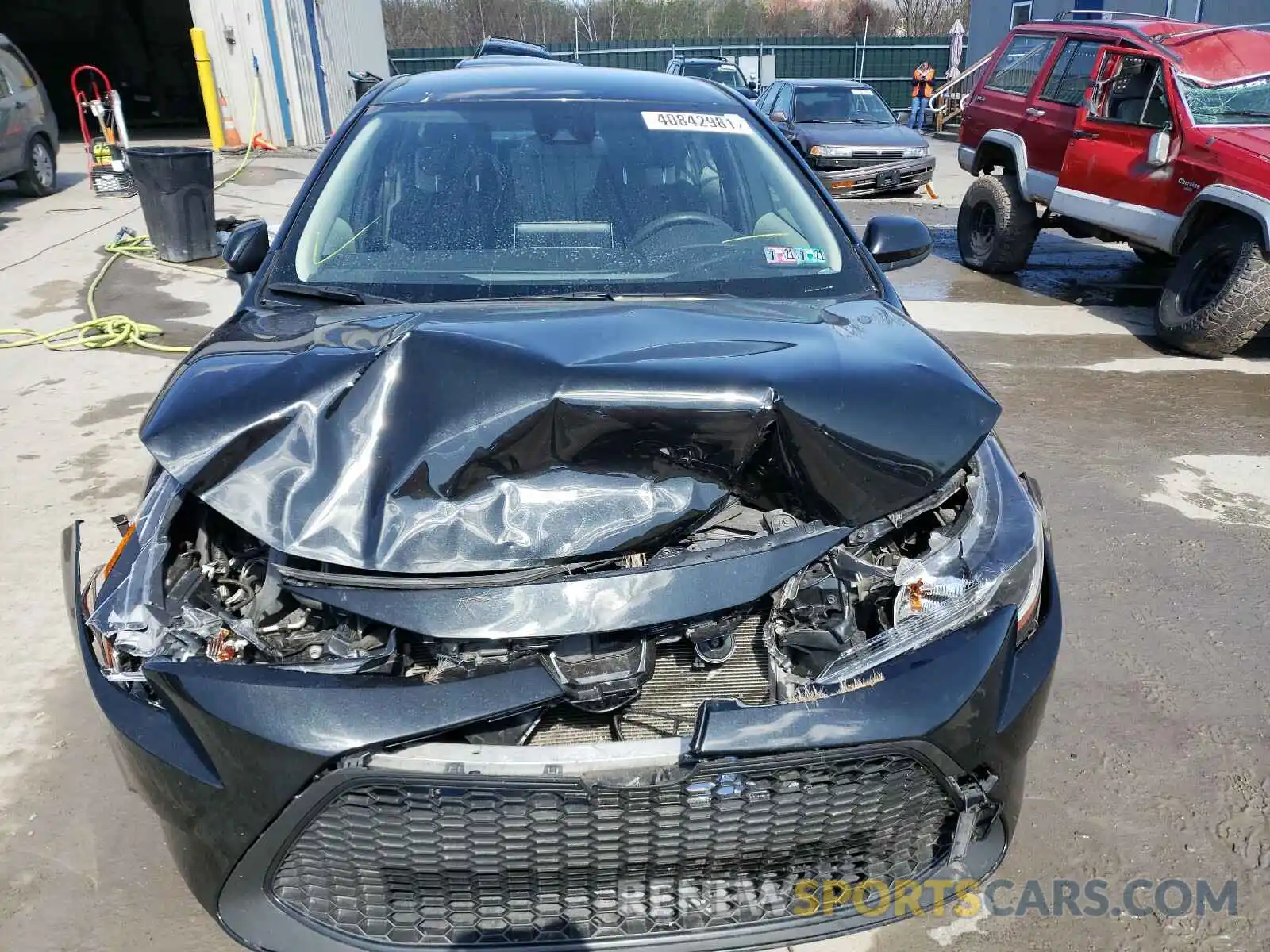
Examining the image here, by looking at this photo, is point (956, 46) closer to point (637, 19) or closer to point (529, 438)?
point (637, 19)

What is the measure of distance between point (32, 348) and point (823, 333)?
19.1 feet

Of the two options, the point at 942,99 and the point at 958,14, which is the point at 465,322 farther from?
the point at 958,14

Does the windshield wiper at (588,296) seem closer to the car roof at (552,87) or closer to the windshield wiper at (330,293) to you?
the windshield wiper at (330,293)

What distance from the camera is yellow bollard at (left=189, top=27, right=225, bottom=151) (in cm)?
1423

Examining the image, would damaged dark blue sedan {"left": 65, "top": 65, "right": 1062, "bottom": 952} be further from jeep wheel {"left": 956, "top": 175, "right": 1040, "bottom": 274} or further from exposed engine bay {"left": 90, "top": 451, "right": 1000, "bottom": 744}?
jeep wheel {"left": 956, "top": 175, "right": 1040, "bottom": 274}

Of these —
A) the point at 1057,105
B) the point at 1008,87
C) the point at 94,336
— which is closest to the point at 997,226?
the point at 1057,105

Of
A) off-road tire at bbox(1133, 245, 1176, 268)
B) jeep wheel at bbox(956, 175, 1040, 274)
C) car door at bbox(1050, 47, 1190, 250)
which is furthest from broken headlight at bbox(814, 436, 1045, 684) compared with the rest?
off-road tire at bbox(1133, 245, 1176, 268)

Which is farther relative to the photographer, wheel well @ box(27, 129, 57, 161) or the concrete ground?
wheel well @ box(27, 129, 57, 161)

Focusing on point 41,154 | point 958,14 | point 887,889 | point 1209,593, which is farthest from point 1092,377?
point 958,14

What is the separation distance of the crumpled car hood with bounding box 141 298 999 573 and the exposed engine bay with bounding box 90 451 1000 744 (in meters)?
0.08

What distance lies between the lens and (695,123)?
3156 mm

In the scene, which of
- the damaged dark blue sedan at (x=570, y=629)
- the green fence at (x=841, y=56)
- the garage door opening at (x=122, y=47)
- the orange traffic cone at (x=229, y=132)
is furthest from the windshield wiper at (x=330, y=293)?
the green fence at (x=841, y=56)

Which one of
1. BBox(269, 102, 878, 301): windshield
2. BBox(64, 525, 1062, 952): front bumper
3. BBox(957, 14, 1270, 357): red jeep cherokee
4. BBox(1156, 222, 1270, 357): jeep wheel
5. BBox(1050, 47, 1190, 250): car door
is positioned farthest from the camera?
BBox(1050, 47, 1190, 250): car door

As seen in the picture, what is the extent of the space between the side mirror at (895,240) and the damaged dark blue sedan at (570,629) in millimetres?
835
